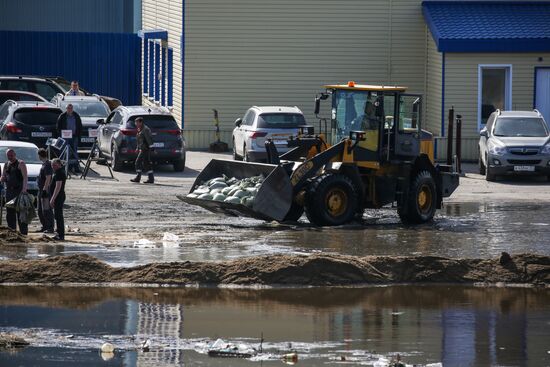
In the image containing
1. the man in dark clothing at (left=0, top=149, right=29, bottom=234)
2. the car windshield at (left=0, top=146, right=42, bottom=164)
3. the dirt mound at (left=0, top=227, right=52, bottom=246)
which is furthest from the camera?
the car windshield at (left=0, top=146, right=42, bottom=164)

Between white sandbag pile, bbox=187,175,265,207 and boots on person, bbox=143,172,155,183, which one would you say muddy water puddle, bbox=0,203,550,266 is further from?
boots on person, bbox=143,172,155,183

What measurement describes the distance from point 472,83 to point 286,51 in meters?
5.54

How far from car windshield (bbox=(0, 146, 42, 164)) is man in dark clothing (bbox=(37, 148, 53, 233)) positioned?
15.2ft

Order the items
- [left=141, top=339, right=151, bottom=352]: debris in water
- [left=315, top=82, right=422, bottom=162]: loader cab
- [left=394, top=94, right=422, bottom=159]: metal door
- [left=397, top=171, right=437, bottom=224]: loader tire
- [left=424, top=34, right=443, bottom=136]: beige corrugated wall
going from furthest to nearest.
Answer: [left=424, top=34, right=443, bottom=136]: beige corrugated wall < [left=397, top=171, right=437, bottom=224]: loader tire < [left=394, top=94, right=422, bottom=159]: metal door < [left=315, top=82, right=422, bottom=162]: loader cab < [left=141, top=339, right=151, bottom=352]: debris in water

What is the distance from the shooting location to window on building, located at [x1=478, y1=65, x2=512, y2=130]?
3728 cm

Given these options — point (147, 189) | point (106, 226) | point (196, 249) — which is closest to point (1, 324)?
point (196, 249)

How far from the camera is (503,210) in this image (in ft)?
92.0

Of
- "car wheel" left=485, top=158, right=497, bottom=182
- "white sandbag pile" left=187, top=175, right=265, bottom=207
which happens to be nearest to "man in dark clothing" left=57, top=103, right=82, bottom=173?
"white sandbag pile" left=187, top=175, right=265, bottom=207

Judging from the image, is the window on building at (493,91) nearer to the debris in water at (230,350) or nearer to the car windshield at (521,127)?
the car windshield at (521,127)

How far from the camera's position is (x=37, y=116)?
34.1 metres

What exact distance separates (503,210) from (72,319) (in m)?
13.6

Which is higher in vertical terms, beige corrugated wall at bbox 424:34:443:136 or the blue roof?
the blue roof

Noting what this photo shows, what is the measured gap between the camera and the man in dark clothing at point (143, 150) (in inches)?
1240

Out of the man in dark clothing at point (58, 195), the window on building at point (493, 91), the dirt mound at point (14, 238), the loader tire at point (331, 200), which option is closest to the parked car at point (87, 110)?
the window on building at point (493, 91)
